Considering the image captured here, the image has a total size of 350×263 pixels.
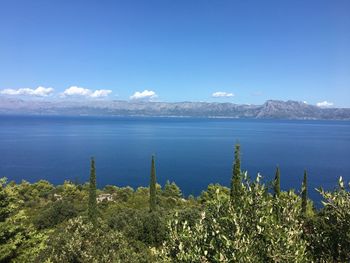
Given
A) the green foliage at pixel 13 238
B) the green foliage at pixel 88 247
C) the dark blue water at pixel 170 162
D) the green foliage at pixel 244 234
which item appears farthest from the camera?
the dark blue water at pixel 170 162

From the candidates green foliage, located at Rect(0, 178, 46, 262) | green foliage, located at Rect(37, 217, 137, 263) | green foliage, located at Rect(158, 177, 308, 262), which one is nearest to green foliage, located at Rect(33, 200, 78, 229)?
green foliage, located at Rect(0, 178, 46, 262)

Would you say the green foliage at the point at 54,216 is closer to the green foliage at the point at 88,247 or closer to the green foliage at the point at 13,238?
the green foliage at the point at 13,238

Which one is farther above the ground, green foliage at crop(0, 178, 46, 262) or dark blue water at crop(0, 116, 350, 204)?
green foliage at crop(0, 178, 46, 262)

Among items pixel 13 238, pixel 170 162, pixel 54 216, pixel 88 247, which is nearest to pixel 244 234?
pixel 88 247

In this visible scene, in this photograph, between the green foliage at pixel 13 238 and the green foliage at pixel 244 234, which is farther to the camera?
the green foliage at pixel 13 238

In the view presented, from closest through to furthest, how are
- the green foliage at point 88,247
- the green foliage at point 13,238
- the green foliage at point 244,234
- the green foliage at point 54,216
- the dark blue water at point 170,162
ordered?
the green foliage at point 244,234 → the green foliage at point 88,247 → the green foliage at point 13,238 → the green foliage at point 54,216 → the dark blue water at point 170,162

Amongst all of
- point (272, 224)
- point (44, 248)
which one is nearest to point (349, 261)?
point (272, 224)

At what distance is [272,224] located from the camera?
7.09 metres

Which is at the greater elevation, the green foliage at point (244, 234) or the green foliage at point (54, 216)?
the green foliage at point (244, 234)

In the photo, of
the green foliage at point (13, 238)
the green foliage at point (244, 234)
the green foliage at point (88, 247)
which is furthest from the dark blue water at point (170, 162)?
the green foliage at point (244, 234)

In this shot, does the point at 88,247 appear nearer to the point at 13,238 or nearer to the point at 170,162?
the point at 13,238

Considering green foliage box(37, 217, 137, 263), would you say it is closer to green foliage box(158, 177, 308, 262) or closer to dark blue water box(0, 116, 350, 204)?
green foliage box(158, 177, 308, 262)

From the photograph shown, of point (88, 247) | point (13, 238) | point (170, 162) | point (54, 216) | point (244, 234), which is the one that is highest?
point (244, 234)

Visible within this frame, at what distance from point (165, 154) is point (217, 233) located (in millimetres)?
112923
